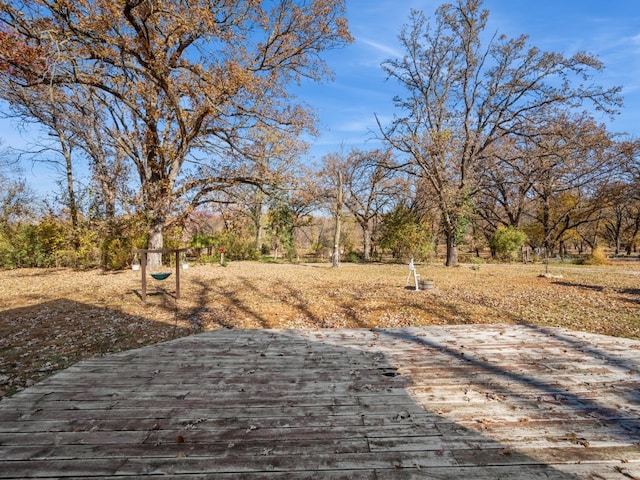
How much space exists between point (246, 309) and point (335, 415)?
5.63m

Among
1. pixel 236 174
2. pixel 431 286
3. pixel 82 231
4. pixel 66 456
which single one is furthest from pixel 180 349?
pixel 82 231

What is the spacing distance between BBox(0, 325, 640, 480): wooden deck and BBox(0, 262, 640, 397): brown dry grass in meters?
1.69

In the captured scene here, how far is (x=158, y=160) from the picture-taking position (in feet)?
46.1

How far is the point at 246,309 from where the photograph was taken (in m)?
7.93

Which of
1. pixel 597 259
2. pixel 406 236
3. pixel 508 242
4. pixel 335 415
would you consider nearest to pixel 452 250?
pixel 406 236

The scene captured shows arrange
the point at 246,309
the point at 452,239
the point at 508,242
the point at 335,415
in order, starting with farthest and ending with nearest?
the point at 508,242, the point at 452,239, the point at 246,309, the point at 335,415

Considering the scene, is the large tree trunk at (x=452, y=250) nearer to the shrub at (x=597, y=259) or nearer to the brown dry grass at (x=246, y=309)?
the brown dry grass at (x=246, y=309)

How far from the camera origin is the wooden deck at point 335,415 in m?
2.06

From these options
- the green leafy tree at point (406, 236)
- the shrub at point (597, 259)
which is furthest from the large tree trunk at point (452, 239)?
the shrub at point (597, 259)

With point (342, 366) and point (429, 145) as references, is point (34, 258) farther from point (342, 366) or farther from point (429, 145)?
point (429, 145)

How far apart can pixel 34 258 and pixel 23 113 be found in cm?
723

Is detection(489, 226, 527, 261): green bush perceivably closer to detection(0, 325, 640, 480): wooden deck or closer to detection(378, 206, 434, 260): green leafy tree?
detection(378, 206, 434, 260): green leafy tree

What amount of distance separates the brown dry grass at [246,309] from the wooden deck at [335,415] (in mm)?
1688

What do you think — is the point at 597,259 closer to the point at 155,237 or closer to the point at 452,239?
the point at 452,239
